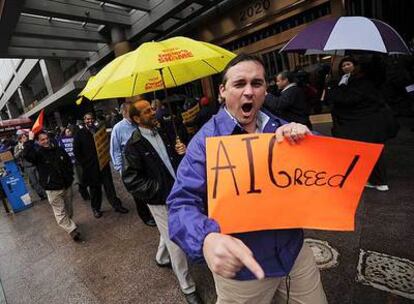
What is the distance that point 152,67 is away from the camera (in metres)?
2.60

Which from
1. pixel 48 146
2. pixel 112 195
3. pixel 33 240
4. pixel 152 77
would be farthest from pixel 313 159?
pixel 33 240

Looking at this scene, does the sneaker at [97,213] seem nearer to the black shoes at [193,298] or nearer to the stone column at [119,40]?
the black shoes at [193,298]

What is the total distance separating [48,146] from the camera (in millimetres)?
4898

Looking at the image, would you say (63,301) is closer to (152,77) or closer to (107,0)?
(152,77)

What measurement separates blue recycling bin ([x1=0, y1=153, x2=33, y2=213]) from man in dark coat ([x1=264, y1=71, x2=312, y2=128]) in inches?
266

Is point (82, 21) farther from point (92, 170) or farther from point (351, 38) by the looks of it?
point (351, 38)

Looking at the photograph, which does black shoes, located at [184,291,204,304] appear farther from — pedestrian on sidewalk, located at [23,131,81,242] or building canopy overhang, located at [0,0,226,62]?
building canopy overhang, located at [0,0,226,62]

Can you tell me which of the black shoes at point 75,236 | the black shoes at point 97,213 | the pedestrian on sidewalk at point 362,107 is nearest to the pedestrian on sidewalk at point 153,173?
the pedestrian on sidewalk at point 362,107

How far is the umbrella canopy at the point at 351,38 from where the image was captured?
325cm

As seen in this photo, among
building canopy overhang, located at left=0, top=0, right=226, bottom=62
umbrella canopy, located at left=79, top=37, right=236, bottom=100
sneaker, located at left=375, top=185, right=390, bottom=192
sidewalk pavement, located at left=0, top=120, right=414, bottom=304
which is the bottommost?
sidewalk pavement, located at left=0, top=120, right=414, bottom=304

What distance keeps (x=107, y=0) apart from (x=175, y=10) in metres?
1.82

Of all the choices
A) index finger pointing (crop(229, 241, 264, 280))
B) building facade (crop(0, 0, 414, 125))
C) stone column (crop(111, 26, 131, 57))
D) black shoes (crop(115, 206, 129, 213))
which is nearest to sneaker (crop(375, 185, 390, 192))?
index finger pointing (crop(229, 241, 264, 280))

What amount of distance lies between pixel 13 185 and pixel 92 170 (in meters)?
3.56

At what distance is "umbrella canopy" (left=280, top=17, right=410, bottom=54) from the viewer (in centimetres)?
325
